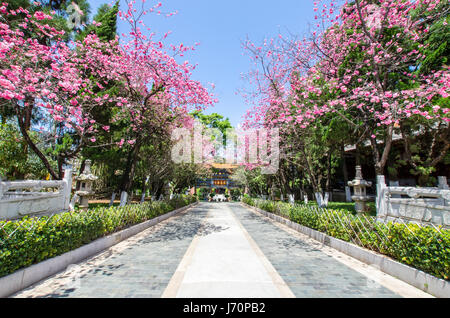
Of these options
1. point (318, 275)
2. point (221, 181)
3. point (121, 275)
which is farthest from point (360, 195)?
point (221, 181)

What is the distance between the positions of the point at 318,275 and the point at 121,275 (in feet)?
13.8

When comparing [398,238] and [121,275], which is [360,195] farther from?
[121,275]

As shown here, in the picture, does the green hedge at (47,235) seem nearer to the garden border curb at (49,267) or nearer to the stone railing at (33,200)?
the garden border curb at (49,267)

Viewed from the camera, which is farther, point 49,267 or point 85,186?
point 85,186

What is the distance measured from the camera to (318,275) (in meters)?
4.64

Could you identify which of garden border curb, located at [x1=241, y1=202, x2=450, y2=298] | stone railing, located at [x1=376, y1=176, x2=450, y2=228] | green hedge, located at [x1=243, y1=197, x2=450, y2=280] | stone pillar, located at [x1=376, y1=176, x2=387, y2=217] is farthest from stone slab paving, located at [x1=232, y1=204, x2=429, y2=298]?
stone pillar, located at [x1=376, y1=176, x2=387, y2=217]

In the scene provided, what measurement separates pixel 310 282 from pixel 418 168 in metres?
10.1

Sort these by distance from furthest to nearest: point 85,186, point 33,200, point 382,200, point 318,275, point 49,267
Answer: point 85,186 < point 382,200 < point 33,200 < point 318,275 < point 49,267

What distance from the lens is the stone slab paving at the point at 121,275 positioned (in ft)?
12.2

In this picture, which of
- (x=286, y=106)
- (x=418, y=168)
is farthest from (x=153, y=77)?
(x=418, y=168)

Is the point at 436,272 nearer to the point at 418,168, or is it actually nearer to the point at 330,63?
the point at 330,63

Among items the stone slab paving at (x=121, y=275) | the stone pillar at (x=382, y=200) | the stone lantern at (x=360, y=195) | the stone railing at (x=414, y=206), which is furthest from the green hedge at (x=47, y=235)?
the stone pillar at (x=382, y=200)

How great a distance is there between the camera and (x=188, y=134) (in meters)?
16.2

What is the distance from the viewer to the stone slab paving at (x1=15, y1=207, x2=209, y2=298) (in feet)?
12.2
